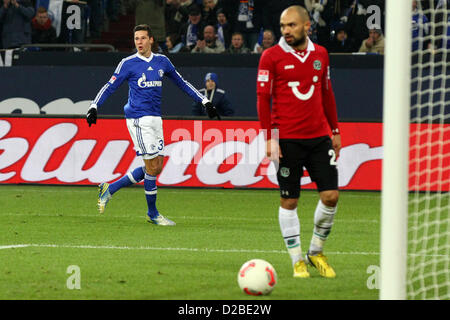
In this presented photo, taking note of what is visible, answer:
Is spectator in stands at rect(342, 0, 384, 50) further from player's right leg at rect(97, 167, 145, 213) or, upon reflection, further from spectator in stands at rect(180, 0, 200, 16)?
player's right leg at rect(97, 167, 145, 213)

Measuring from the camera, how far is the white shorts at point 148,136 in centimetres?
1195

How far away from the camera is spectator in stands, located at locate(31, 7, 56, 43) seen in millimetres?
19922

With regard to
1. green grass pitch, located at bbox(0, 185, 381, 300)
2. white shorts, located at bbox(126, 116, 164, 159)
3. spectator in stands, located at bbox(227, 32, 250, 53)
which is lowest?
green grass pitch, located at bbox(0, 185, 381, 300)

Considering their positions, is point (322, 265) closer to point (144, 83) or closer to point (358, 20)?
point (144, 83)

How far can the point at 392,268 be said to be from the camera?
20.8ft

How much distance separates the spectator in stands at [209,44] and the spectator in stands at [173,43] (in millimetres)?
662

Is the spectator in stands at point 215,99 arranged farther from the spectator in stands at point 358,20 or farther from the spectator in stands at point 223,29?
the spectator in stands at point 358,20

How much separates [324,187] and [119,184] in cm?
483

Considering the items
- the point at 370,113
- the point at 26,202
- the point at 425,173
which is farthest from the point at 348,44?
the point at 26,202

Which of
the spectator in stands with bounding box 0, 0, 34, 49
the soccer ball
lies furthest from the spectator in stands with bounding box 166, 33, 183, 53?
the soccer ball

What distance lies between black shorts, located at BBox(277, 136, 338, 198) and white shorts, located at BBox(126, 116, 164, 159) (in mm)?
3961

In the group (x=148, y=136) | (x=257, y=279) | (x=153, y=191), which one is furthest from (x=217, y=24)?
(x=257, y=279)

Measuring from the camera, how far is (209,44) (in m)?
19.2
